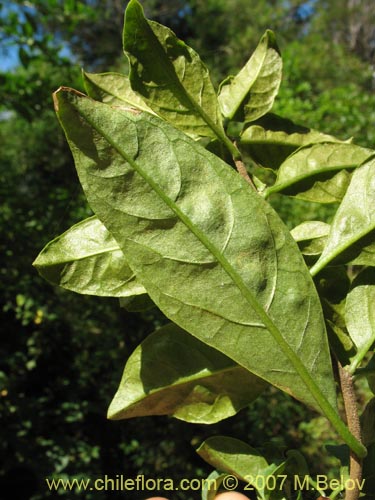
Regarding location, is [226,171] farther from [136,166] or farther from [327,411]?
[327,411]

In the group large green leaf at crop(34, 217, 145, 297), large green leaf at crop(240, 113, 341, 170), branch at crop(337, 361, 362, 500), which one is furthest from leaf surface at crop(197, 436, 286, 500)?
large green leaf at crop(240, 113, 341, 170)

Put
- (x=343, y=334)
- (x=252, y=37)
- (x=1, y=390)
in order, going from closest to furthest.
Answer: (x=343, y=334)
(x=1, y=390)
(x=252, y=37)

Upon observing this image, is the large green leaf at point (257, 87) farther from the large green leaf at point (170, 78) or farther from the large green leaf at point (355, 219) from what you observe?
the large green leaf at point (355, 219)

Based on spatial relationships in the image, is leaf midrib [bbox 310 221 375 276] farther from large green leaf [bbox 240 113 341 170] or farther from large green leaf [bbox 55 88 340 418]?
large green leaf [bbox 240 113 341 170]

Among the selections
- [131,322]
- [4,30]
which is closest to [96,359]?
[131,322]

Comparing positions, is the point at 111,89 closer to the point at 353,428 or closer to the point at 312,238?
the point at 312,238

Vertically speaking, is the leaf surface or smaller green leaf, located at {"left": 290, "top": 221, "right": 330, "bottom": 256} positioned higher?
smaller green leaf, located at {"left": 290, "top": 221, "right": 330, "bottom": 256}

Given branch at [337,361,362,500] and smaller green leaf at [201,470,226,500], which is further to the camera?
smaller green leaf at [201,470,226,500]

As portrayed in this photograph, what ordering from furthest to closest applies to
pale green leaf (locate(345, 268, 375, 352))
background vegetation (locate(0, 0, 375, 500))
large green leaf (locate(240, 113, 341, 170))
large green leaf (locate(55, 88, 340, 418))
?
background vegetation (locate(0, 0, 375, 500)), large green leaf (locate(240, 113, 341, 170)), pale green leaf (locate(345, 268, 375, 352)), large green leaf (locate(55, 88, 340, 418))

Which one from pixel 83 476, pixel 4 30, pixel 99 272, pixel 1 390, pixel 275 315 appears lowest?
pixel 83 476
